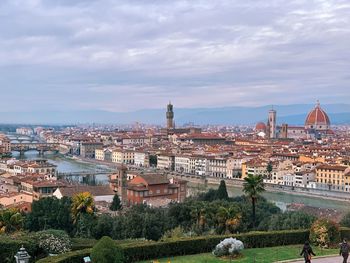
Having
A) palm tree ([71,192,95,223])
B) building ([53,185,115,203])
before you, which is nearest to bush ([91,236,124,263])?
palm tree ([71,192,95,223])

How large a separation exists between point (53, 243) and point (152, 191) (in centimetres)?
2273

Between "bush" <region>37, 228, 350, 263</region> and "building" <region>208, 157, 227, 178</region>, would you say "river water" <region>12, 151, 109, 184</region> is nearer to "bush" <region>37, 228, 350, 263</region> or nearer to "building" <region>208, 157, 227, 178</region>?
"building" <region>208, 157, 227, 178</region>

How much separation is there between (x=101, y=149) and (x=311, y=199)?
54.0 meters

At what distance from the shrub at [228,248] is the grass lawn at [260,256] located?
0.17 metres

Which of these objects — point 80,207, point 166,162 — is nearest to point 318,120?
point 166,162

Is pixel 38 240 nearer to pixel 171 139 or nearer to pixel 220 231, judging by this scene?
pixel 220 231

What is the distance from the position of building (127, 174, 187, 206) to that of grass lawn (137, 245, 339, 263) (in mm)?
19793

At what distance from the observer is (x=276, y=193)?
48.5m

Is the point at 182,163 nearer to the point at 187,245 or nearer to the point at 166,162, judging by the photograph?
the point at 166,162

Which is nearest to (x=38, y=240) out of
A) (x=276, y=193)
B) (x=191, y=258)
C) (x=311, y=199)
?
(x=191, y=258)

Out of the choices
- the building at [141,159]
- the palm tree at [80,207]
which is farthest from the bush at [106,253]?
the building at [141,159]

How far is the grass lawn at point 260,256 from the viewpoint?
37.0 ft

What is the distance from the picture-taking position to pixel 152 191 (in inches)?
1341

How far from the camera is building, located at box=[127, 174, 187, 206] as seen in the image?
3322cm
